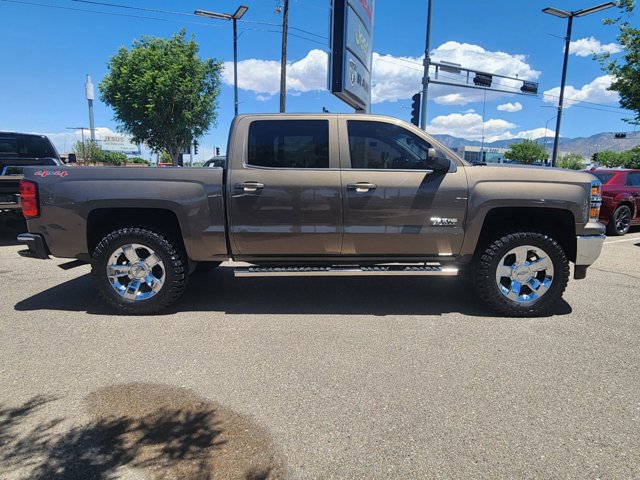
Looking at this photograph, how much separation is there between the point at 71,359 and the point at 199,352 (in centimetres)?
100

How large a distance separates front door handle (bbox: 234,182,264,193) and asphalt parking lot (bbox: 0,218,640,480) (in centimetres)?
Result: 131

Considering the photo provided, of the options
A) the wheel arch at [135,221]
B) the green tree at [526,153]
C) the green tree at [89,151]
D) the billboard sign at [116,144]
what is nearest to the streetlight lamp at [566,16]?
the wheel arch at [135,221]

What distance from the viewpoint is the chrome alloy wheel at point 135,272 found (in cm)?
450

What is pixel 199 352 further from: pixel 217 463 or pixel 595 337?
pixel 595 337

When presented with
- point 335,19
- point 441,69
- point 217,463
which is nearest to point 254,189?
point 217,463

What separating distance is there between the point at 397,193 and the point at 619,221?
9016mm

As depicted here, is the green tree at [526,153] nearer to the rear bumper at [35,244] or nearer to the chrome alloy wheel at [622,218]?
the chrome alloy wheel at [622,218]

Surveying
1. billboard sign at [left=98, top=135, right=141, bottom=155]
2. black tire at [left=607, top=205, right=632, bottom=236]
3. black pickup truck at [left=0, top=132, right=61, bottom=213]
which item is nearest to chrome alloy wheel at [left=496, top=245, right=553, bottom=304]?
black tire at [left=607, top=205, right=632, bottom=236]

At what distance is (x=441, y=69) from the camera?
19594 millimetres

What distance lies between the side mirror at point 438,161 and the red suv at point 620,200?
801 centimetres

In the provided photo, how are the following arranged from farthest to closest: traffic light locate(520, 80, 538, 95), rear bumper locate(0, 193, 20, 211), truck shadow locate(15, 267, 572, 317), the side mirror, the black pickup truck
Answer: traffic light locate(520, 80, 538, 95), the black pickup truck, rear bumper locate(0, 193, 20, 211), truck shadow locate(15, 267, 572, 317), the side mirror

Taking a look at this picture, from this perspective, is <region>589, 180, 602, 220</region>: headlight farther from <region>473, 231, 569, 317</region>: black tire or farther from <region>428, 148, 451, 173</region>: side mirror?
<region>428, 148, 451, 173</region>: side mirror

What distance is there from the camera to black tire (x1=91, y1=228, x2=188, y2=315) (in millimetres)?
4457

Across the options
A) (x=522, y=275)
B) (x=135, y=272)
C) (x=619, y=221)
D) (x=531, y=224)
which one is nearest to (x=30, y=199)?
(x=135, y=272)
